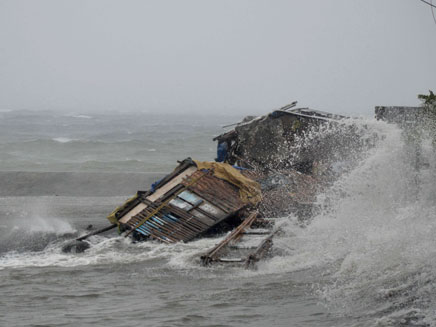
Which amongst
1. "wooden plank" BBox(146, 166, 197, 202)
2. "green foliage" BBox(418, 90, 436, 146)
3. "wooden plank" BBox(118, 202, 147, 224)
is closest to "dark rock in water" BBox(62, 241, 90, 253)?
"wooden plank" BBox(118, 202, 147, 224)

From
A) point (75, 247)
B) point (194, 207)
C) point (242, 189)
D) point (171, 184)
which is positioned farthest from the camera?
point (171, 184)

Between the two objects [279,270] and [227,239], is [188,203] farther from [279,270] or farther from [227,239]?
[279,270]

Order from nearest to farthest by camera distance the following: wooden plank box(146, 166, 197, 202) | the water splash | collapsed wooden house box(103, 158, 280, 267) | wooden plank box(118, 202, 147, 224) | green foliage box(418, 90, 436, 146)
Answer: the water splash < green foliage box(418, 90, 436, 146) < collapsed wooden house box(103, 158, 280, 267) < wooden plank box(118, 202, 147, 224) < wooden plank box(146, 166, 197, 202)

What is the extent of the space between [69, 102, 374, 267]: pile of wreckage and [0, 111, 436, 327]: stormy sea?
1.36 ft

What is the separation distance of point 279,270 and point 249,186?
14.9 feet

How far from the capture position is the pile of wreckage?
12398 millimetres

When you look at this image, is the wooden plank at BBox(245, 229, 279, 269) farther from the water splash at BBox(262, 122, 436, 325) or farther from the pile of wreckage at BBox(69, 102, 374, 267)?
the water splash at BBox(262, 122, 436, 325)

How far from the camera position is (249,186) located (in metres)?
13.9

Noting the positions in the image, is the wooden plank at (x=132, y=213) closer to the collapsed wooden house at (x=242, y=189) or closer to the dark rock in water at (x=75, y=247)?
the collapsed wooden house at (x=242, y=189)

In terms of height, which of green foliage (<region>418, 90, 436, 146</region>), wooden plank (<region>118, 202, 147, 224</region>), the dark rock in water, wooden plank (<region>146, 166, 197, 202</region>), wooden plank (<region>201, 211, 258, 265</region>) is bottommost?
the dark rock in water

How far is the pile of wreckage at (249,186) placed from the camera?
40.7ft

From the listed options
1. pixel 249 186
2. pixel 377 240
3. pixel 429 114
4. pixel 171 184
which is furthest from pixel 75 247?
pixel 429 114

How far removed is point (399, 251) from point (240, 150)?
8.41 metres

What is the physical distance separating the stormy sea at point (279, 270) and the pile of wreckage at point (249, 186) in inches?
16.3
